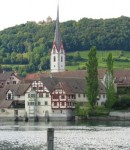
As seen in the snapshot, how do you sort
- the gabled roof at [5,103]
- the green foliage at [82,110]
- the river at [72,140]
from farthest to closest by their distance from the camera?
the gabled roof at [5,103], the green foliage at [82,110], the river at [72,140]

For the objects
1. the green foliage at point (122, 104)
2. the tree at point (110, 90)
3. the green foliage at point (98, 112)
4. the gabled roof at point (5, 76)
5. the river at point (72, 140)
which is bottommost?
the river at point (72, 140)

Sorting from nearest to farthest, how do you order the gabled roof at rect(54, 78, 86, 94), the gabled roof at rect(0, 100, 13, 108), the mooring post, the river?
the mooring post
the river
the gabled roof at rect(54, 78, 86, 94)
the gabled roof at rect(0, 100, 13, 108)

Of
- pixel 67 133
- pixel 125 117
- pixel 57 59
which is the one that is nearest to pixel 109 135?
pixel 67 133

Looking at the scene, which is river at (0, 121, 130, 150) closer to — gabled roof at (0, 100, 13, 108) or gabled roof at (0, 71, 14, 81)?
gabled roof at (0, 100, 13, 108)

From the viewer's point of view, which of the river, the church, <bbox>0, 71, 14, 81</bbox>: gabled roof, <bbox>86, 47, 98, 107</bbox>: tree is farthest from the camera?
<bbox>0, 71, 14, 81</bbox>: gabled roof

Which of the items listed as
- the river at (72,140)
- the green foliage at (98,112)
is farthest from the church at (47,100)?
the river at (72,140)

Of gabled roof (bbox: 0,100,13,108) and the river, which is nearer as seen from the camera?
the river

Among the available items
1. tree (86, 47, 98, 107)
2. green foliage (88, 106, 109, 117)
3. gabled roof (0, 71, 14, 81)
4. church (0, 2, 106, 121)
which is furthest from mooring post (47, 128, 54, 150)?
gabled roof (0, 71, 14, 81)

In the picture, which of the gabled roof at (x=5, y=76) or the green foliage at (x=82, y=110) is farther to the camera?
the gabled roof at (x=5, y=76)

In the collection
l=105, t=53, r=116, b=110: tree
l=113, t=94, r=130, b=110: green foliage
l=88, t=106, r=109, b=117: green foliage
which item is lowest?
l=88, t=106, r=109, b=117: green foliage

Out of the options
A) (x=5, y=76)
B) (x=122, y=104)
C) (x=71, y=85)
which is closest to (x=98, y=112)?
(x=122, y=104)

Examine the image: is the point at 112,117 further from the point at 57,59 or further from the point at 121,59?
the point at 121,59

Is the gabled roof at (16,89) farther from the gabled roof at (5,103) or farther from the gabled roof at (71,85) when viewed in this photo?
the gabled roof at (71,85)

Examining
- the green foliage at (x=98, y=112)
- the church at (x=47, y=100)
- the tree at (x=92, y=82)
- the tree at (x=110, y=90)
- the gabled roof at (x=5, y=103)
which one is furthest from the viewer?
the gabled roof at (x=5, y=103)
